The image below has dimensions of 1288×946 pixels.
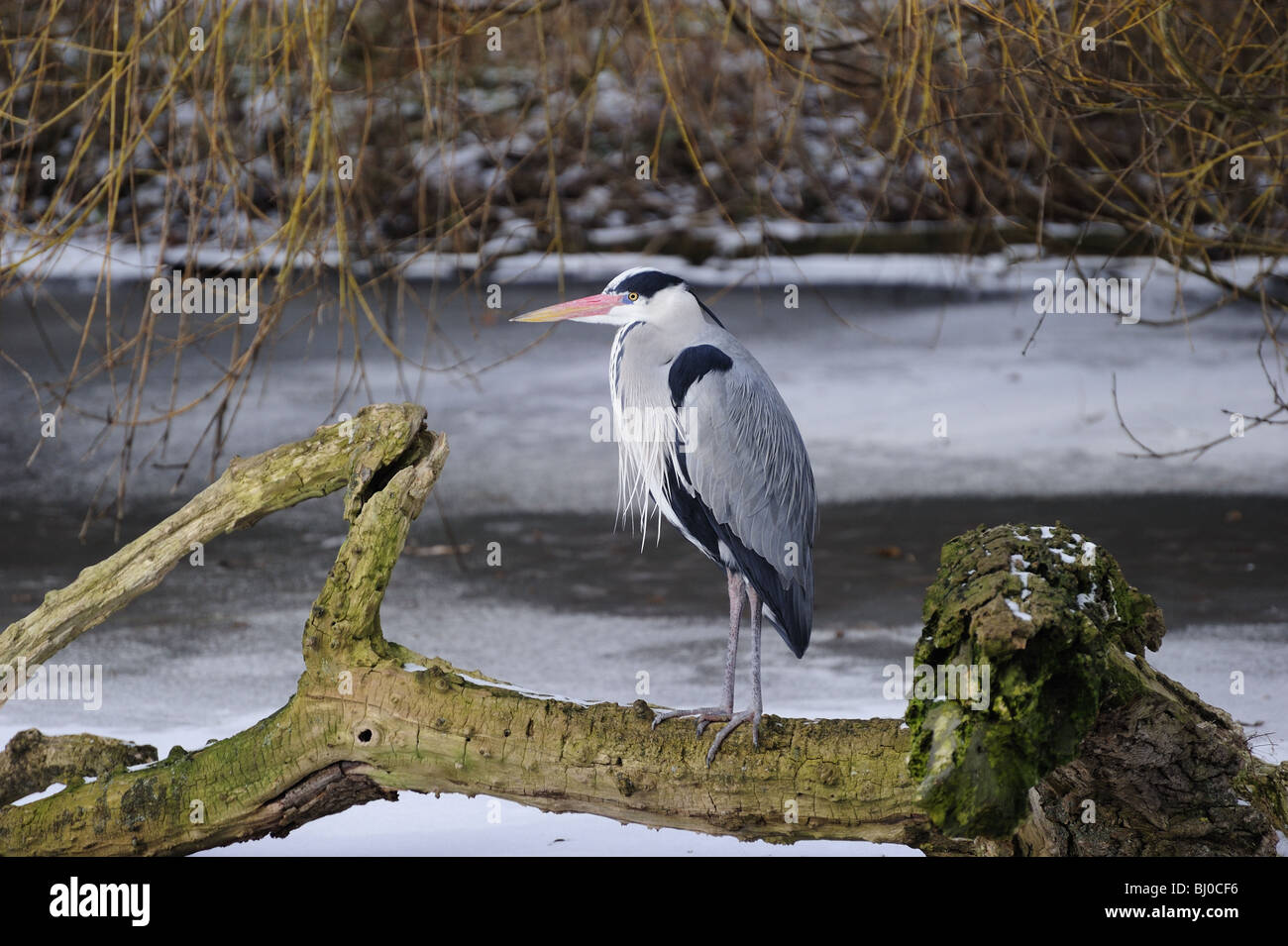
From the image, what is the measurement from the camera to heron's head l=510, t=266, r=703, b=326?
114 inches

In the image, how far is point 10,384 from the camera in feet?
26.9

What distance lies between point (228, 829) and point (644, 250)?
8608 millimetres

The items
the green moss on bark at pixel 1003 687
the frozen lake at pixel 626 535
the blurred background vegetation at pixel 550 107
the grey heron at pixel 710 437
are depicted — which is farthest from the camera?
the frozen lake at pixel 626 535

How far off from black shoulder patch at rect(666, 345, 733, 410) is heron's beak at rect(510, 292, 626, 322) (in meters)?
0.18

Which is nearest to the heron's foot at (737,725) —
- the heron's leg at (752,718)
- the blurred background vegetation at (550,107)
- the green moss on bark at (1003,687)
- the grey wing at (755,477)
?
the heron's leg at (752,718)

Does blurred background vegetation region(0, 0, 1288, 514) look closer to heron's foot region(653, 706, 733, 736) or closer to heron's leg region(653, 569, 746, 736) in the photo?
heron's leg region(653, 569, 746, 736)

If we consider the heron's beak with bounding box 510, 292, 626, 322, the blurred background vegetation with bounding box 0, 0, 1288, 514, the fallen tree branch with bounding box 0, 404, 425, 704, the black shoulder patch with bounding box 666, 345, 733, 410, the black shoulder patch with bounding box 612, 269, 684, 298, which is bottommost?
the fallen tree branch with bounding box 0, 404, 425, 704

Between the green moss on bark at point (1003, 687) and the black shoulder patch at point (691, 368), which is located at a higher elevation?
the black shoulder patch at point (691, 368)

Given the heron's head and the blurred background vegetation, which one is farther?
the blurred background vegetation

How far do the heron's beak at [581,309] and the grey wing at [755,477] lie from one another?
0.24 m

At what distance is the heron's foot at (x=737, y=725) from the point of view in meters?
2.70

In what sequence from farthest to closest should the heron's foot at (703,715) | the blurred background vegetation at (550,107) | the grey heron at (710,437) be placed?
the blurred background vegetation at (550,107), the grey heron at (710,437), the heron's foot at (703,715)

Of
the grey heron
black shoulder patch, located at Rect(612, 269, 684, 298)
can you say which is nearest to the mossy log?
the grey heron

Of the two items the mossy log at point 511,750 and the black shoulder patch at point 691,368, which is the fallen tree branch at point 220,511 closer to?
the mossy log at point 511,750
